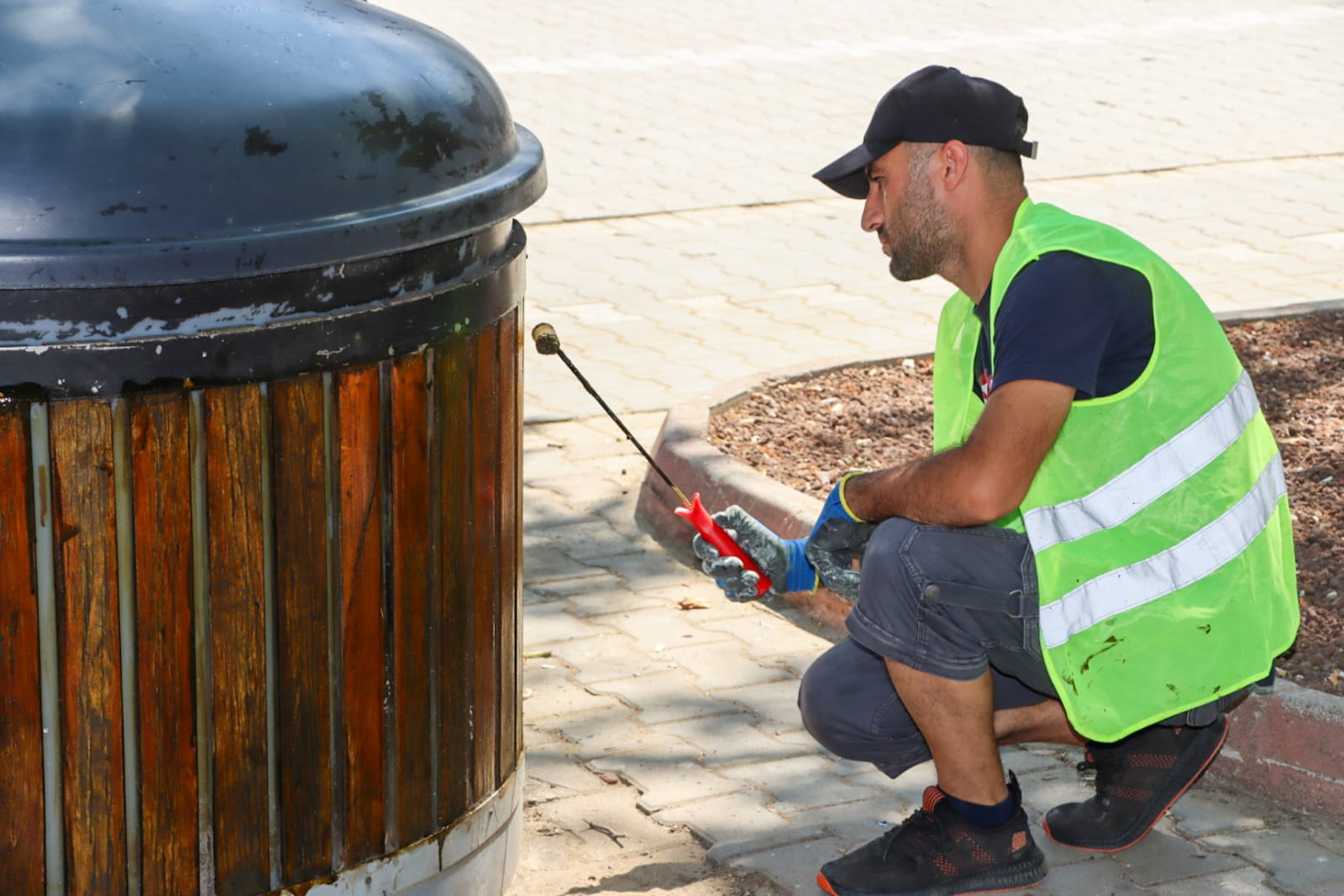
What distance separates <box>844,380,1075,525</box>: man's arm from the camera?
276 centimetres

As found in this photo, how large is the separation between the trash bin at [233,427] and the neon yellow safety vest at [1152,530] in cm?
93

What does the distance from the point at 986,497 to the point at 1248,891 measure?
2.82 feet

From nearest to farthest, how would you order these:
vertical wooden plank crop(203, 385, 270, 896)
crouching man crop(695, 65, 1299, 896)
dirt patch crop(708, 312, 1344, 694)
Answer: vertical wooden plank crop(203, 385, 270, 896) → crouching man crop(695, 65, 1299, 896) → dirt patch crop(708, 312, 1344, 694)

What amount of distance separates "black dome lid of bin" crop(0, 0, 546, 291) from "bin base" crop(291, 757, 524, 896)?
34.3 inches

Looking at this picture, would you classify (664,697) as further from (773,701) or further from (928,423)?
(928,423)

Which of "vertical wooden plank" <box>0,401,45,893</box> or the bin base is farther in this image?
the bin base

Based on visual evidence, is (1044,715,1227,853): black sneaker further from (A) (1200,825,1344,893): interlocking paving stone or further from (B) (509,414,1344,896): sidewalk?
(A) (1200,825,1344,893): interlocking paving stone

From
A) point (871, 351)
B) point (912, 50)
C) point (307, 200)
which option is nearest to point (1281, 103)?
point (912, 50)

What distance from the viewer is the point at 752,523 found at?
324cm

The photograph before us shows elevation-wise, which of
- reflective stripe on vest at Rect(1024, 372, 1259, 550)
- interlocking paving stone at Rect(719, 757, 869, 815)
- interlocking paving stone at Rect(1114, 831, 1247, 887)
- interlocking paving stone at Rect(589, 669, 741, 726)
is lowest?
interlocking paving stone at Rect(589, 669, 741, 726)

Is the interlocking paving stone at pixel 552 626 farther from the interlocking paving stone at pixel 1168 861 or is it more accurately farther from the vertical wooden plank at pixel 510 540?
the interlocking paving stone at pixel 1168 861

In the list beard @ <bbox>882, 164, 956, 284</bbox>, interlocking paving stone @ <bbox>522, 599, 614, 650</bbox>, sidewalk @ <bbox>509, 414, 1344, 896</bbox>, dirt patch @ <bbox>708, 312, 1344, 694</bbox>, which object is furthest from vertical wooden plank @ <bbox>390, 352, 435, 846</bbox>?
dirt patch @ <bbox>708, 312, 1344, 694</bbox>

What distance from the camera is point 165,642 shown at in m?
2.28

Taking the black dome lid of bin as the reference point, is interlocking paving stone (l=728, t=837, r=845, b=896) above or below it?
below
